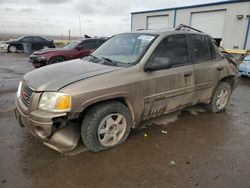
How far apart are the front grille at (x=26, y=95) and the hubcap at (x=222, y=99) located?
391 cm

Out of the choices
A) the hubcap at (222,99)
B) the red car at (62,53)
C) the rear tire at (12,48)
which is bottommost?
the rear tire at (12,48)

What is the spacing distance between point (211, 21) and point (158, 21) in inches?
219

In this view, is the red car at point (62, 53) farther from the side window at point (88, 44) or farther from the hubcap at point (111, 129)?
the hubcap at point (111, 129)

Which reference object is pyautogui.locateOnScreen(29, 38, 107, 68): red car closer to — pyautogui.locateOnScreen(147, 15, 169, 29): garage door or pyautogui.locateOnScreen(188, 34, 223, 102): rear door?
pyautogui.locateOnScreen(188, 34, 223, 102): rear door

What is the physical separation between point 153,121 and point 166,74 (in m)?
1.20

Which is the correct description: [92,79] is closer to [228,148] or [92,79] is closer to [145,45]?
[145,45]

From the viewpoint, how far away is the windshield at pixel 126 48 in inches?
147

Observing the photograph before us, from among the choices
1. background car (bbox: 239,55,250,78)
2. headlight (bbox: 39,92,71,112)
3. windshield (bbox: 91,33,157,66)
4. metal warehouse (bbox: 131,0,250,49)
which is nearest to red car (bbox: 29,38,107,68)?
windshield (bbox: 91,33,157,66)

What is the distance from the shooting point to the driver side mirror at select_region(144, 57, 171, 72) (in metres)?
3.58

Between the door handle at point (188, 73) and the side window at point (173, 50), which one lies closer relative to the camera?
the side window at point (173, 50)

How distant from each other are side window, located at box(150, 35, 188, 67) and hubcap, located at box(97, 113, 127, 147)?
1.09 metres

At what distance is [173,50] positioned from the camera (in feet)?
13.3

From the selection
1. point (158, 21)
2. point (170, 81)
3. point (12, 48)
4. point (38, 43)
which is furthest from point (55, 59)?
point (158, 21)

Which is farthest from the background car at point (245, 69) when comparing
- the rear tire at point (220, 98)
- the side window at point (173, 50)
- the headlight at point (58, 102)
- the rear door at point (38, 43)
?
the rear door at point (38, 43)
